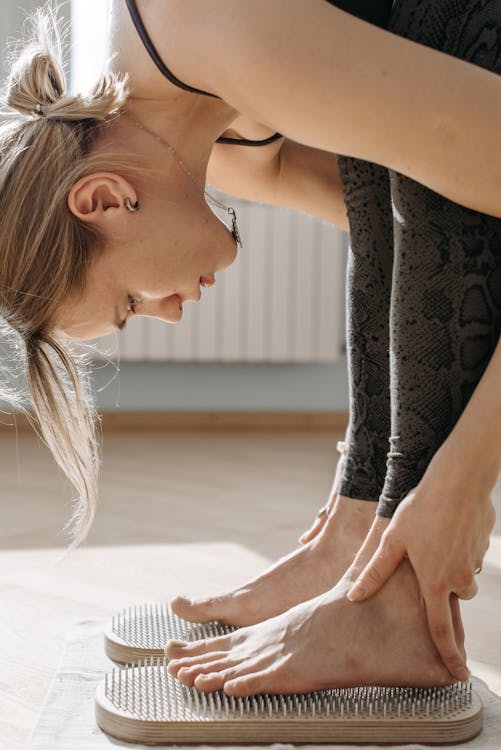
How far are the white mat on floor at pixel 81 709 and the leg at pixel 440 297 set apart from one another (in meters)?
0.20

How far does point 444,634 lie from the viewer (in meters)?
0.81

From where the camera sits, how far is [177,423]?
341 cm

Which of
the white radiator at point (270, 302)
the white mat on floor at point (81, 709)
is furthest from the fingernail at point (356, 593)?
the white radiator at point (270, 302)

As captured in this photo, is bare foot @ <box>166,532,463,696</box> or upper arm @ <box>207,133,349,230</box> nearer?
bare foot @ <box>166,532,463,696</box>

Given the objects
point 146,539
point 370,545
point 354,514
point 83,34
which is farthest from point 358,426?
point 83,34

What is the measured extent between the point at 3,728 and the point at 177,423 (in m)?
2.59

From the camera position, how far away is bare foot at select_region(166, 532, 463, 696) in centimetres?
82

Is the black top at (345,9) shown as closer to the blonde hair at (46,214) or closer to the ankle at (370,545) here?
the blonde hair at (46,214)

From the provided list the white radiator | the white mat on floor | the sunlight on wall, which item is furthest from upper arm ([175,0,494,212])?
the white radiator

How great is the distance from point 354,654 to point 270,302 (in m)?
2.58

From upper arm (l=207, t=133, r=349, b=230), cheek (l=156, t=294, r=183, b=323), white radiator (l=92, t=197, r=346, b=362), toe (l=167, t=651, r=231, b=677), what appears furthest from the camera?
white radiator (l=92, t=197, r=346, b=362)

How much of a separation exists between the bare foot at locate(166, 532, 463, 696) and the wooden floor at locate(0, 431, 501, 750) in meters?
0.15

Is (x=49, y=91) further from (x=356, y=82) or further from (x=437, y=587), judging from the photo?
(x=437, y=587)

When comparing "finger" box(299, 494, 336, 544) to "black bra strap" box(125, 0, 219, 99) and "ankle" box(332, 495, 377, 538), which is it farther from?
"black bra strap" box(125, 0, 219, 99)
